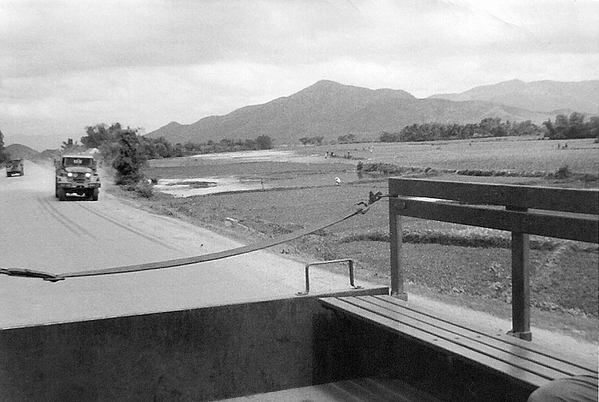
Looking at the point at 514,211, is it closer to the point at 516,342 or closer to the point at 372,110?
the point at 516,342

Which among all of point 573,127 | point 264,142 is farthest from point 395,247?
point 264,142

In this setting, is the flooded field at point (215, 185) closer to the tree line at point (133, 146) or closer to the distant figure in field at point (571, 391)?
the tree line at point (133, 146)

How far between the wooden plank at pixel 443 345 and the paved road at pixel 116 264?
1.13 ft

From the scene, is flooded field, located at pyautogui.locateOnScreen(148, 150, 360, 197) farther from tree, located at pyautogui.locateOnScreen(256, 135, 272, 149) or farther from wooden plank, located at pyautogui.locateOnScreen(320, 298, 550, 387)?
wooden plank, located at pyautogui.locateOnScreen(320, 298, 550, 387)

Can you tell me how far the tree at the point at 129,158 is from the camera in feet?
40.3

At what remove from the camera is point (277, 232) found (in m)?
11.7

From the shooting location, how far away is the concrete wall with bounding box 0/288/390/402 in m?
2.57

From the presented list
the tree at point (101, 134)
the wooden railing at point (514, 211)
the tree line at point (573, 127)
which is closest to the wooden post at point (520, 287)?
the wooden railing at point (514, 211)

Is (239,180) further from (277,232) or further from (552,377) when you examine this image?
(552,377)

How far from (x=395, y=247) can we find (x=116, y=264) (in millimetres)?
6815

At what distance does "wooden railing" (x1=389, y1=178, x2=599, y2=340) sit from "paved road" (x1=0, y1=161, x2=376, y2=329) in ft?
2.31

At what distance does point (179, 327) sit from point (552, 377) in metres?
1.43

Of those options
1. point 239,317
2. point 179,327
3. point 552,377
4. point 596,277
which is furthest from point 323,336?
point 596,277

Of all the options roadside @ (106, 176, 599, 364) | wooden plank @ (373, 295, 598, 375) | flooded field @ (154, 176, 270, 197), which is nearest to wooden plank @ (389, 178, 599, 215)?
roadside @ (106, 176, 599, 364)
